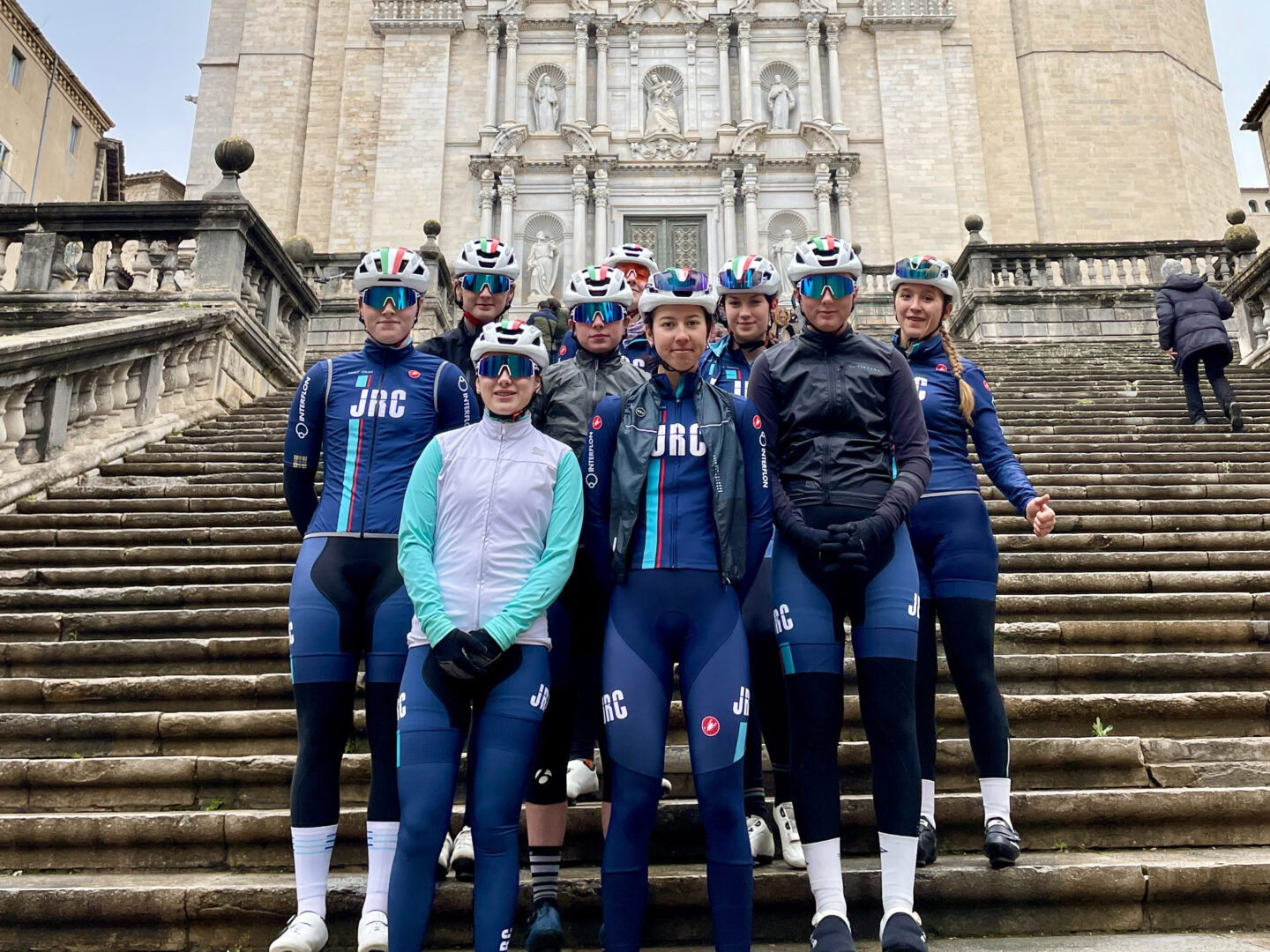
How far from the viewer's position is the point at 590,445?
3.44m

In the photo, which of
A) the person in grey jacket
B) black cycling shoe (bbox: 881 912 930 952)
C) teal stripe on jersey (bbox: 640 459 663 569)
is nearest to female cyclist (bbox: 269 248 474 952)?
teal stripe on jersey (bbox: 640 459 663 569)

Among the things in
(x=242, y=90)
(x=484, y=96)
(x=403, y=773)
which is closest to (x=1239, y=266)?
(x=403, y=773)

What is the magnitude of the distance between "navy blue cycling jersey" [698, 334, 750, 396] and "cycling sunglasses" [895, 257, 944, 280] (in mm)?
784

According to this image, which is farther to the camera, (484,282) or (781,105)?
(781,105)

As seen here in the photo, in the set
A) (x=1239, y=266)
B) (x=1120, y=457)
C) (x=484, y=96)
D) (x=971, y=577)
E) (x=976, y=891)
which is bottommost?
(x=976, y=891)

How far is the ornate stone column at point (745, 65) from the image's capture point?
24.4m

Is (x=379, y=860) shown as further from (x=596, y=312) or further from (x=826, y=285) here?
(x=826, y=285)

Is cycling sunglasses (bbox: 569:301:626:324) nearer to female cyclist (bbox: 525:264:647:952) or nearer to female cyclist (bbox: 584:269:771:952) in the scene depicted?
female cyclist (bbox: 525:264:647:952)

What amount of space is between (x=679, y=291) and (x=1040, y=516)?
1.59 metres

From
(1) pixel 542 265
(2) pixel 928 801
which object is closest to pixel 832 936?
(2) pixel 928 801

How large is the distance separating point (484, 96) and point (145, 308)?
1715 cm

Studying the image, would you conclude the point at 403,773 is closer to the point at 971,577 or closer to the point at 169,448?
the point at 971,577

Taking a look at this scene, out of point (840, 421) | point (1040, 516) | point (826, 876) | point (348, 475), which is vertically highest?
point (840, 421)

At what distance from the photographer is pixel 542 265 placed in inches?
925
